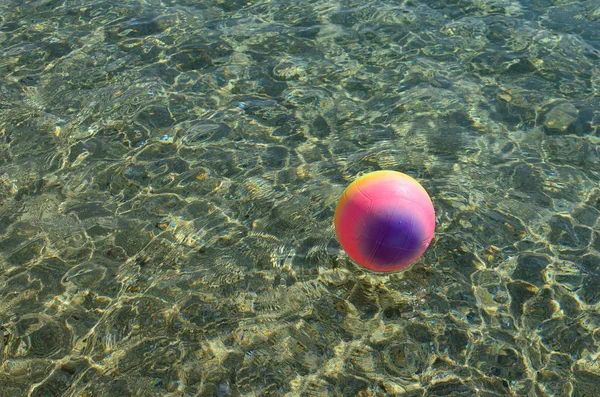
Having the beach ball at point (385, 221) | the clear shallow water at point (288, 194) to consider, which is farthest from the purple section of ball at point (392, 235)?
the clear shallow water at point (288, 194)

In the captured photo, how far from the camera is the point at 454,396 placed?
12.0ft

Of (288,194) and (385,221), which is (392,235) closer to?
(385,221)

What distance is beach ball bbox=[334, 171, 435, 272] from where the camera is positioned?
12.4 feet

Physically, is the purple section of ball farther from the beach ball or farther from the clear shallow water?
the clear shallow water

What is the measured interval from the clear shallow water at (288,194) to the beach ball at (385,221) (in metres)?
0.53

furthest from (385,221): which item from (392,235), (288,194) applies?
(288,194)

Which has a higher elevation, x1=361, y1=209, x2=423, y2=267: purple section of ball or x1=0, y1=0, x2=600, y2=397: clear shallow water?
x1=361, y1=209, x2=423, y2=267: purple section of ball

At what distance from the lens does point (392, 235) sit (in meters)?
3.77

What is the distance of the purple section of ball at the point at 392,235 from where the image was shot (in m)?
3.76

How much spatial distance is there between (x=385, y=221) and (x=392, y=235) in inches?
3.8

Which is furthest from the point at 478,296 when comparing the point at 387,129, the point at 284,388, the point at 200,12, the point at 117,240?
the point at 200,12

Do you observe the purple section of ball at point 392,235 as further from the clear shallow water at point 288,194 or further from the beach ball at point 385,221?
the clear shallow water at point 288,194

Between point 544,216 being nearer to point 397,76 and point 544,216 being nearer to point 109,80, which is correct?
point 397,76

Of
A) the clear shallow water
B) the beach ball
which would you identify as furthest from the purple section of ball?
the clear shallow water
